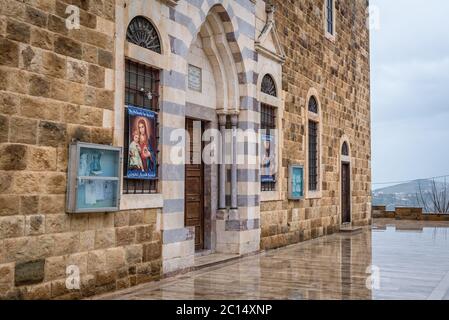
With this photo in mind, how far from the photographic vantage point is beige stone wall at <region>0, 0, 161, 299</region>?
15.4 feet

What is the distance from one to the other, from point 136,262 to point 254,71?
4703 millimetres

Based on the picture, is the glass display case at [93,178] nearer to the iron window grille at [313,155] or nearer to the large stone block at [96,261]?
the large stone block at [96,261]

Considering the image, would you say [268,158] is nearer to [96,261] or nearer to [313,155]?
[313,155]

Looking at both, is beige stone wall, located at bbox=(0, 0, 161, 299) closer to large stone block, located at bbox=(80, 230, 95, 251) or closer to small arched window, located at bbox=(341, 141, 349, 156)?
large stone block, located at bbox=(80, 230, 95, 251)

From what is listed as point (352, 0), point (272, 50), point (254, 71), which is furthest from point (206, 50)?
point (352, 0)

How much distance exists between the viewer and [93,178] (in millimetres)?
5504

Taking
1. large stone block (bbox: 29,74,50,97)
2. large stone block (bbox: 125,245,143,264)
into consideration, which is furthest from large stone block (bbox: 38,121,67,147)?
large stone block (bbox: 125,245,143,264)

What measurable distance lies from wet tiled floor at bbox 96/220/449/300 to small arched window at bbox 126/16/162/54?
3062mm

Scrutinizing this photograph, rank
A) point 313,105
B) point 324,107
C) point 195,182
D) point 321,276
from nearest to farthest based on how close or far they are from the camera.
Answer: point 321,276 → point 195,182 → point 313,105 → point 324,107

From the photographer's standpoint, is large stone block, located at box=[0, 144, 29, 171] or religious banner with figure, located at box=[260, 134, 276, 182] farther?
religious banner with figure, located at box=[260, 134, 276, 182]

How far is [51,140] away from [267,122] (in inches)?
225

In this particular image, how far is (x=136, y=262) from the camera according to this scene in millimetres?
6227

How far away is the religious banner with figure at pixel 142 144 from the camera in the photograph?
6.33 metres

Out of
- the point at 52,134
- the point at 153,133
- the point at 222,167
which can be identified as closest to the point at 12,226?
the point at 52,134
